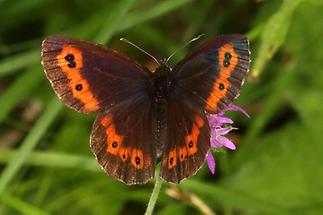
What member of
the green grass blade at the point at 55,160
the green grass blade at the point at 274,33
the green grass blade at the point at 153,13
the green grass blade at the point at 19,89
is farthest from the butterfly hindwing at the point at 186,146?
the green grass blade at the point at 19,89

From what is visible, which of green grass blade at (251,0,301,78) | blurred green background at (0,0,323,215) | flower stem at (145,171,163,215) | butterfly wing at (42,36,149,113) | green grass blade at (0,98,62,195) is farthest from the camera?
blurred green background at (0,0,323,215)

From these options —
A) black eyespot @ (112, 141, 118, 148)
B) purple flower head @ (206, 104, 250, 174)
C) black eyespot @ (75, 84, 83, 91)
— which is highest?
black eyespot @ (75, 84, 83, 91)

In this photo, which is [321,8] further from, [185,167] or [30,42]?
[185,167]

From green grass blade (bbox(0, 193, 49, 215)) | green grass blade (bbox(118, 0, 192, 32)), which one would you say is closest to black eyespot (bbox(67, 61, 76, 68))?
green grass blade (bbox(0, 193, 49, 215))

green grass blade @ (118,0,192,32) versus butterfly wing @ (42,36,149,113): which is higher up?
butterfly wing @ (42,36,149,113)

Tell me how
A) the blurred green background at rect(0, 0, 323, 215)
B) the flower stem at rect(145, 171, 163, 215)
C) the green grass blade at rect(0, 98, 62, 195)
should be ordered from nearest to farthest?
the flower stem at rect(145, 171, 163, 215) → the green grass blade at rect(0, 98, 62, 195) → the blurred green background at rect(0, 0, 323, 215)

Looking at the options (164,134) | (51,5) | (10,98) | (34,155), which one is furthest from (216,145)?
(51,5)

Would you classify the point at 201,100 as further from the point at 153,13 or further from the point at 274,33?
the point at 153,13

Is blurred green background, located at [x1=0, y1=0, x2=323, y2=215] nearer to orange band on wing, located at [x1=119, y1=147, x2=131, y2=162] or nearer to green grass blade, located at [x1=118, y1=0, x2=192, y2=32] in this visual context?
green grass blade, located at [x1=118, y1=0, x2=192, y2=32]

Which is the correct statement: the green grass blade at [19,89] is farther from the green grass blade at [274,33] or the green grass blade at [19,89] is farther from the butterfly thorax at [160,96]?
the green grass blade at [274,33]
